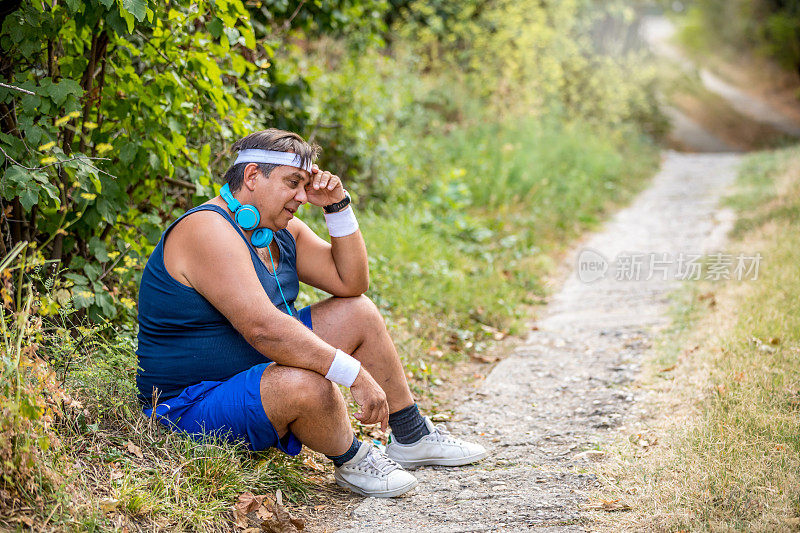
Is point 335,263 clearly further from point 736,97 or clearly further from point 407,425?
point 736,97

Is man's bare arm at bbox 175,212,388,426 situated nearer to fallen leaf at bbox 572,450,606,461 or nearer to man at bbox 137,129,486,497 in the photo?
man at bbox 137,129,486,497

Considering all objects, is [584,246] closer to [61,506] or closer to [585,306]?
[585,306]

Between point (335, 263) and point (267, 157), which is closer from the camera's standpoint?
point (267, 157)

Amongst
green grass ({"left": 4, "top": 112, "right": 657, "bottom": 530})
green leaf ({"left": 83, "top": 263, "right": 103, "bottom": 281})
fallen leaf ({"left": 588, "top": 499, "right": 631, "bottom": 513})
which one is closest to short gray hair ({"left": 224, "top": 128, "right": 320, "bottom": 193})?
green grass ({"left": 4, "top": 112, "right": 657, "bottom": 530})

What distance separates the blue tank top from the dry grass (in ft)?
5.28

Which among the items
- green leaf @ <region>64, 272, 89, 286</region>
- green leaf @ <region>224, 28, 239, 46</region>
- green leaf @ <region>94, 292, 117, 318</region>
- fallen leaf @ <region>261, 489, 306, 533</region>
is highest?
green leaf @ <region>224, 28, 239, 46</region>

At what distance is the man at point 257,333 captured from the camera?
2783 millimetres

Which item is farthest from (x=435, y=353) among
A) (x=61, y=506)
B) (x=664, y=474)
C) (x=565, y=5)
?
(x=565, y=5)

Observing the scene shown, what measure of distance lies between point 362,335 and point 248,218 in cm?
80

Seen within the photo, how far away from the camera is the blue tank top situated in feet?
9.43

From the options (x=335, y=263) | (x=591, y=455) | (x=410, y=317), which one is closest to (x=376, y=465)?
(x=335, y=263)

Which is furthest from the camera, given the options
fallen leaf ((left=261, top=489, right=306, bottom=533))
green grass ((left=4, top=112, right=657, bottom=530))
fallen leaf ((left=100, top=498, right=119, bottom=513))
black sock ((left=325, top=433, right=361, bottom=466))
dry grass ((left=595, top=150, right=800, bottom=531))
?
black sock ((left=325, top=433, right=361, bottom=466))

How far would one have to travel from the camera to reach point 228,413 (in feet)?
9.45

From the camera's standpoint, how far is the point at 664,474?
2.96 m
